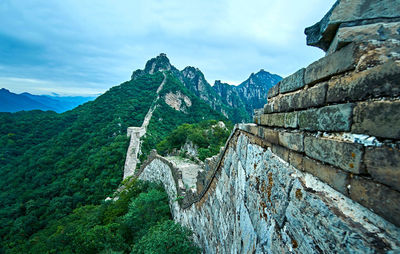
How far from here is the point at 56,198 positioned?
21469 millimetres

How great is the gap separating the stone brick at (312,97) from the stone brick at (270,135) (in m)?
0.41

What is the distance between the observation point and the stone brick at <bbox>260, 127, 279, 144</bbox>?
180 centimetres

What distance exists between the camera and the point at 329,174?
3.53ft

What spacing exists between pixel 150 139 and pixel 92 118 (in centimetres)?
2033

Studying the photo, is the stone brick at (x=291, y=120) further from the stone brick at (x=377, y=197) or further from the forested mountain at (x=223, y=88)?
the forested mountain at (x=223, y=88)

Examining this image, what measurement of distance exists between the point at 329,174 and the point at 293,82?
93cm

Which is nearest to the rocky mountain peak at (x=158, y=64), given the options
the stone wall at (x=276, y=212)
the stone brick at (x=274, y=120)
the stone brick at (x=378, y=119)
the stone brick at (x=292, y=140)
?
the stone wall at (x=276, y=212)

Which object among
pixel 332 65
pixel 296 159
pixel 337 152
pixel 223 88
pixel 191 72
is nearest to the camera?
pixel 337 152

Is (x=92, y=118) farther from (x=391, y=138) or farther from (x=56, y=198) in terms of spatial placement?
(x=391, y=138)

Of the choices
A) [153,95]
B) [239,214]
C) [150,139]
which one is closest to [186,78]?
[153,95]

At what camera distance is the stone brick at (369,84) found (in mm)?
737

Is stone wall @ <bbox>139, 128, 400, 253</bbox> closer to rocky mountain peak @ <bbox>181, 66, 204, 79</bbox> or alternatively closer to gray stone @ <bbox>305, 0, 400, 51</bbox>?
gray stone @ <bbox>305, 0, 400, 51</bbox>

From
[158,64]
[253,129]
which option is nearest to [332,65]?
[253,129]

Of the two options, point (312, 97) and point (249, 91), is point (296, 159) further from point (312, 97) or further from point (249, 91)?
point (249, 91)
